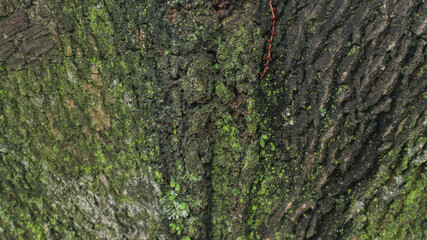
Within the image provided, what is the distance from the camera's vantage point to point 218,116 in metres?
1.86

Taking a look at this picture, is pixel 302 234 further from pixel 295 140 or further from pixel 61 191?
pixel 61 191

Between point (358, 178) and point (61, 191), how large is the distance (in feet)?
6.13

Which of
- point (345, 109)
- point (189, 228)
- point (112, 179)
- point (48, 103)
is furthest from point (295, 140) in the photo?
point (48, 103)

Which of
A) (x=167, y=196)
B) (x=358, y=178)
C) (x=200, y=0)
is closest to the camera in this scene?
(x=200, y=0)

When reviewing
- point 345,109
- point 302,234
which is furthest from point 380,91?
point 302,234

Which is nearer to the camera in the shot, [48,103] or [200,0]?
[200,0]

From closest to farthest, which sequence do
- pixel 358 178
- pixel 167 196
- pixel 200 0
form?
pixel 200 0
pixel 358 178
pixel 167 196

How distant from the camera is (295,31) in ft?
5.70

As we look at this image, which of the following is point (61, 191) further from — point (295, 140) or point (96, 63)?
point (295, 140)

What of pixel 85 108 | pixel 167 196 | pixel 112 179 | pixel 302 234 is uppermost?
pixel 85 108

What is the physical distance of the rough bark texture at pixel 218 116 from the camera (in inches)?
66.4

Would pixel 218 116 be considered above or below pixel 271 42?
below

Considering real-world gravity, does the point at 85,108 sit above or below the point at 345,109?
above

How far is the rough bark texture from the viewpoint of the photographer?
169cm
